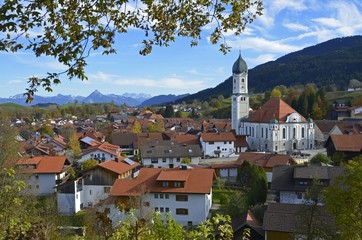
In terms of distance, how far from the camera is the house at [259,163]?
40.4 metres

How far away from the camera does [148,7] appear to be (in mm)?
5938

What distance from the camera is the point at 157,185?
31.9m

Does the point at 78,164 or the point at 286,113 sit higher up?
the point at 286,113

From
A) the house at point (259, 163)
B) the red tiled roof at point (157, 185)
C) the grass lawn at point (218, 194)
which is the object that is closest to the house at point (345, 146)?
the house at point (259, 163)

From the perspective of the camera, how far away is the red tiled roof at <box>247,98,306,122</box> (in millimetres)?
67438

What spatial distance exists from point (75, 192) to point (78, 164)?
16.5m

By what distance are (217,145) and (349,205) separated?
143 feet

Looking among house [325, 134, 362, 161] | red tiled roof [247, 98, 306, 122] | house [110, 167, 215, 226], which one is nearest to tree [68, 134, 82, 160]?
house [110, 167, 215, 226]

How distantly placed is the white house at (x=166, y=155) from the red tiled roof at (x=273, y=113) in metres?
21.6

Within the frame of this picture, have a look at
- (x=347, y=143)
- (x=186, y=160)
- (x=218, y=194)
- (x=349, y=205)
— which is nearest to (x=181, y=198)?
(x=218, y=194)

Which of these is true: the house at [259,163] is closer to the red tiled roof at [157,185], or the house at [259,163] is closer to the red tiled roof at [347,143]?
the red tiled roof at [347,143]

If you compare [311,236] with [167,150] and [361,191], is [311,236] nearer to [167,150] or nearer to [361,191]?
[361,191]

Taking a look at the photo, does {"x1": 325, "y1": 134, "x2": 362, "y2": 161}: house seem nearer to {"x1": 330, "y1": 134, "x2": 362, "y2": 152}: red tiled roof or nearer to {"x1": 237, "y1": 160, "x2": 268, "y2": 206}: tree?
{"x1": 330, "y1": 134, "x2": 362, "y2": 152}: red tiled roof

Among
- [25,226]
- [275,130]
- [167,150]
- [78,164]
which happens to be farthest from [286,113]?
[25,226]
